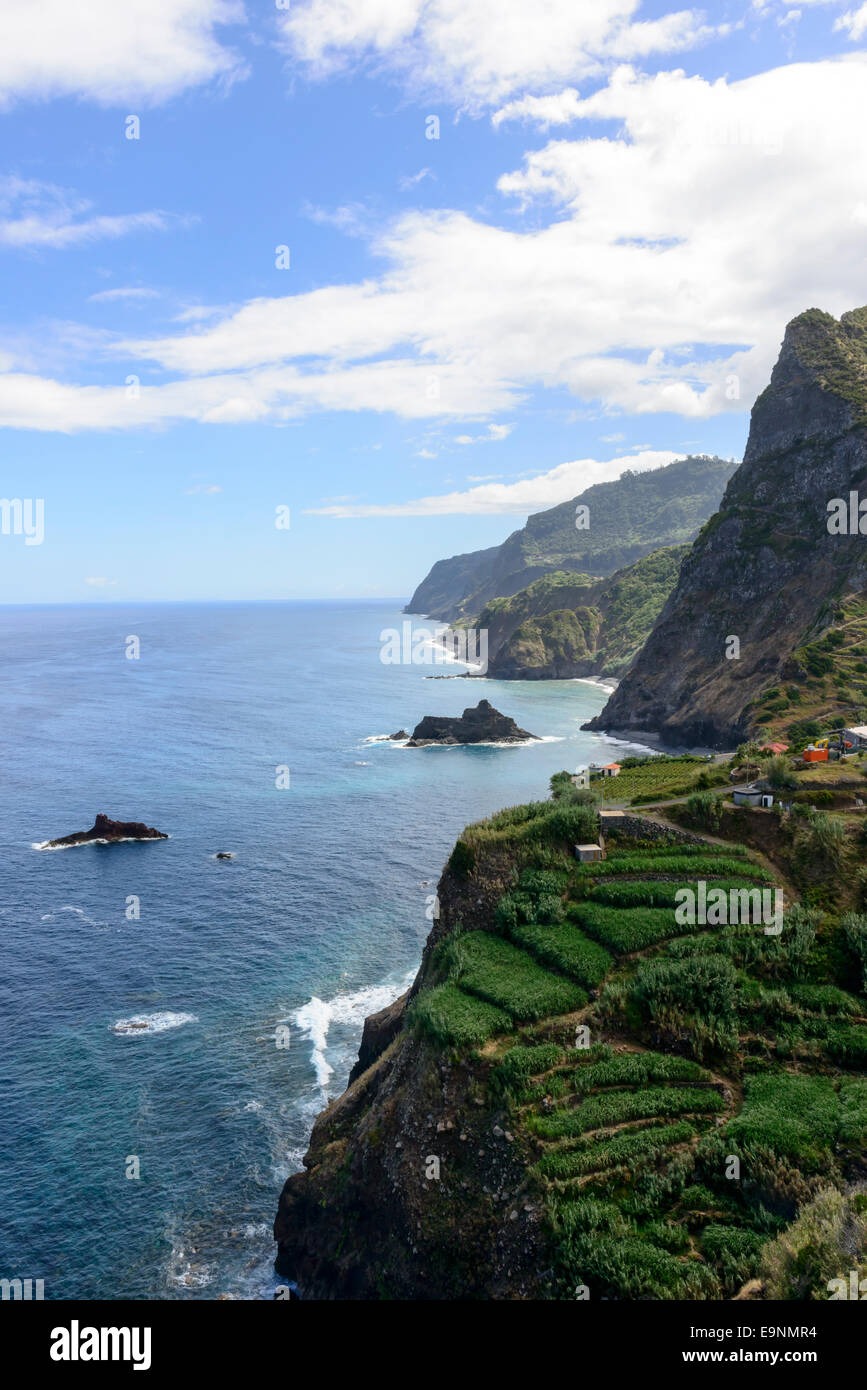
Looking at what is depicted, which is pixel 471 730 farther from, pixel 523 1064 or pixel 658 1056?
pixel 523 1064

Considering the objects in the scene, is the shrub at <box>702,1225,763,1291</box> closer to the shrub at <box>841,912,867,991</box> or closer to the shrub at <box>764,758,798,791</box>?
the shrub at <box>841,912,867,991</box>

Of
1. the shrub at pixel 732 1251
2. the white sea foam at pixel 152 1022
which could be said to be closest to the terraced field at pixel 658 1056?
the shrub at pixel 732 1251

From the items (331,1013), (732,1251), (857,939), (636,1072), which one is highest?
(857,939)

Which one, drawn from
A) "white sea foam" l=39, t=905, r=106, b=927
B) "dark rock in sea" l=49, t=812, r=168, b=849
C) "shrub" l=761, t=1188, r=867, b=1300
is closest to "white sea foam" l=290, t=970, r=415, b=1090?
"white sea foam" l=39, t=905, r=106, b=927

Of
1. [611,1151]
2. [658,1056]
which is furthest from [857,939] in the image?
[611,1151]

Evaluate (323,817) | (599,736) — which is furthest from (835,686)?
(323,817)

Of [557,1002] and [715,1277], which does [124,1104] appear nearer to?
[557,1002]
